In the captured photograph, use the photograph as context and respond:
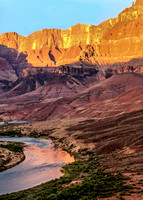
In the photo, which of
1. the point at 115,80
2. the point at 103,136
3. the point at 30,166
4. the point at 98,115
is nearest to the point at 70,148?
the point at 103,136

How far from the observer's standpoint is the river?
37.7m

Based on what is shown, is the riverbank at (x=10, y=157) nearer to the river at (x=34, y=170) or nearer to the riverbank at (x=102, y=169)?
the river at (x=34, y=170)

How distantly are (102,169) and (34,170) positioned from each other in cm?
1262

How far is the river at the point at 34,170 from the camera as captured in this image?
3767cm

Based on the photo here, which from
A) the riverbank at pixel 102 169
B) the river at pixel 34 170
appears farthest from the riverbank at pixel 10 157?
the riverbank at pixel 102 169

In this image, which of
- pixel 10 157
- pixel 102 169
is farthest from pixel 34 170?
pixel 102 169

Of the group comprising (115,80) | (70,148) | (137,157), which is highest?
(115,80)

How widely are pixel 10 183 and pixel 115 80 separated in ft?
515

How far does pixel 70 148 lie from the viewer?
64.1m

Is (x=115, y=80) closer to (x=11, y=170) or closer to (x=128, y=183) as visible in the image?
(x=11, y=170)

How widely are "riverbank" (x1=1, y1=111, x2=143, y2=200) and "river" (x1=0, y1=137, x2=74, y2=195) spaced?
8.17 feet

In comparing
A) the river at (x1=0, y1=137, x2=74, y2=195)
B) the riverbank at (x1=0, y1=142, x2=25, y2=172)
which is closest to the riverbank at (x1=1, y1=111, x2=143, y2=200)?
the river at (x1=0, y1=137, x2=74, y2=195)

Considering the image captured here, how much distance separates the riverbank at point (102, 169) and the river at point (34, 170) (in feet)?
8.17

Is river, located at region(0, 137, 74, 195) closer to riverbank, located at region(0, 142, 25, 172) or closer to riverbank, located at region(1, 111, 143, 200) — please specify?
riverbank, located at region(0, 142, 25, 172)
